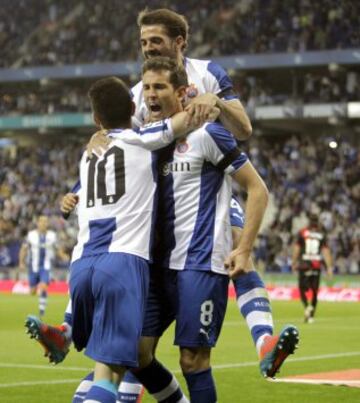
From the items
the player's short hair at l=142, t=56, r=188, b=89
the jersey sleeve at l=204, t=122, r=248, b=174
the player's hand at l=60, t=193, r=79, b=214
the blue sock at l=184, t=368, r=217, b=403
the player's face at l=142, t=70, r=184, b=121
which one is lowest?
the blue sock at l=184, t=368, r=217, b=403

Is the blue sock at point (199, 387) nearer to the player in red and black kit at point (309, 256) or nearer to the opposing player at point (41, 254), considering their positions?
the player in red and black kit at point (309, 256)

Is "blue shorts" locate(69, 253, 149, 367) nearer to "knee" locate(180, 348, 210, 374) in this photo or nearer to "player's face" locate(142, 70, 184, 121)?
"knee" locate(180, 348, 210, 374)

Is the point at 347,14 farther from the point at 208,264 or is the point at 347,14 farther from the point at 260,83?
the point at 208,264

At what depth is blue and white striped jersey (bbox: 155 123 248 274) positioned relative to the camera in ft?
22.0

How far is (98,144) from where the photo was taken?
6.34 m

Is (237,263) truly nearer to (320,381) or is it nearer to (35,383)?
(320,381)

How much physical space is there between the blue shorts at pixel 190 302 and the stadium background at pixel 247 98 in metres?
25.0

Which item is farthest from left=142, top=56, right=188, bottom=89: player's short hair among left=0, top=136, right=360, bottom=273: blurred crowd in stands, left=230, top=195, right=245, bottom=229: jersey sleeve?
left=0, top=136, right=360, bottom=273: blurred crowd in stands

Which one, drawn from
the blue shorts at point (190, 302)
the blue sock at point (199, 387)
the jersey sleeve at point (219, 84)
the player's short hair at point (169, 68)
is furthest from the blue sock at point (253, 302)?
the player's short hair at point (169, 68)

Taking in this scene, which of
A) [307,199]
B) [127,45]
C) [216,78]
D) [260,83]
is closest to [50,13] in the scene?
[127,45]

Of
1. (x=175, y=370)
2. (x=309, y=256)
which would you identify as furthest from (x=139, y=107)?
(x=309, y=256)

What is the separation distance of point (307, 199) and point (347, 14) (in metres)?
7.42

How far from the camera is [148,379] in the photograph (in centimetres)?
702

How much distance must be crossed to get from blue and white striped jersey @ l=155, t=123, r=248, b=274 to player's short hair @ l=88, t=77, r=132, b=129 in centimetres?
49
